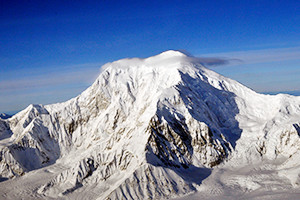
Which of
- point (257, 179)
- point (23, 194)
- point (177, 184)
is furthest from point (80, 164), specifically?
point (257, 179)

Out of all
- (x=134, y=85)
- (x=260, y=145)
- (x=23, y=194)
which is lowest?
(x=23, y=194)

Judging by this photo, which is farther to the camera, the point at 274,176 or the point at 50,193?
the point at 50,193

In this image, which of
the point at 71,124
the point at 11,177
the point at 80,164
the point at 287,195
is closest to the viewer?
the point at 287,195

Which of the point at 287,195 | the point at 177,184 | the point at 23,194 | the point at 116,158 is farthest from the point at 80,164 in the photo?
the point at 287,195

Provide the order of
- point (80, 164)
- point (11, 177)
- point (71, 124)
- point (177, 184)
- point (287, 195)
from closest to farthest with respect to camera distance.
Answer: point (287, 195) → point (177, 184) → point (80, 164) → point (11, 177) → point (71, 124)

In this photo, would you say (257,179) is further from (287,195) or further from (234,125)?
(234,125)

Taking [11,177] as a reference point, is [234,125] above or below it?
above
